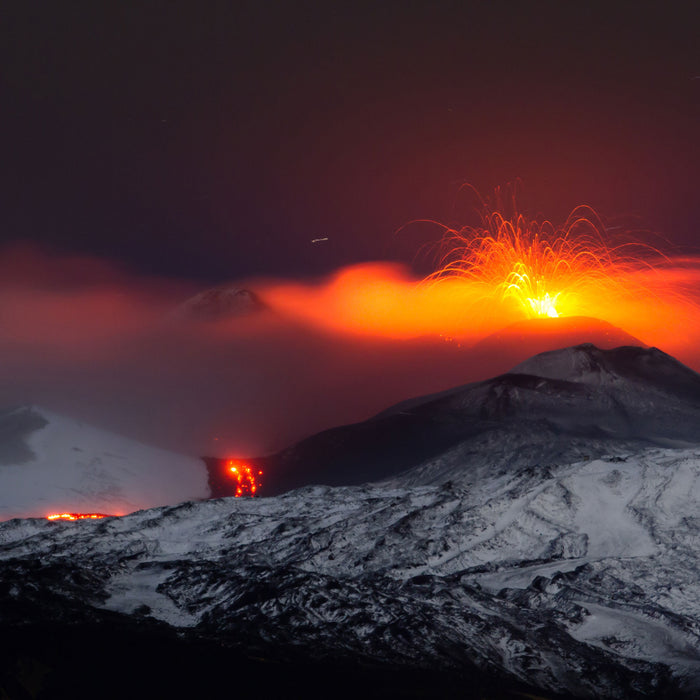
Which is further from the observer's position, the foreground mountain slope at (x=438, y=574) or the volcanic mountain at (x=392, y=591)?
the foreground mountain slope at (x=438, y=574)

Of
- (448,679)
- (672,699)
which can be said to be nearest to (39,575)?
(448,679)

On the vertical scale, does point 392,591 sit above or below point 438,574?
below

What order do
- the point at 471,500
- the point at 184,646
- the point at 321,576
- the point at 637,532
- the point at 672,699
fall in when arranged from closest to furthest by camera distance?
the point at 672,699 < the point at 184,646 < the point at 321,576 < the point at 637,532 < the point at 471,500

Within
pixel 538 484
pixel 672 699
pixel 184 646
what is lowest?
pixel 672 699

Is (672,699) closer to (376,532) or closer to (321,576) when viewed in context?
(321,576)

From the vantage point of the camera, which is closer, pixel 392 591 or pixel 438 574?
pixel 392 591

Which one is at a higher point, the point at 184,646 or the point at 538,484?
the point at 538,484

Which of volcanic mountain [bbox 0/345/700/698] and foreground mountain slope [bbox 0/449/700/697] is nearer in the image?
volcanic mountain [bbox 0/345/700/698]

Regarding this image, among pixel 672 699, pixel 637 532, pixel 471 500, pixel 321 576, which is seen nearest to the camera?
pixel 672 699
